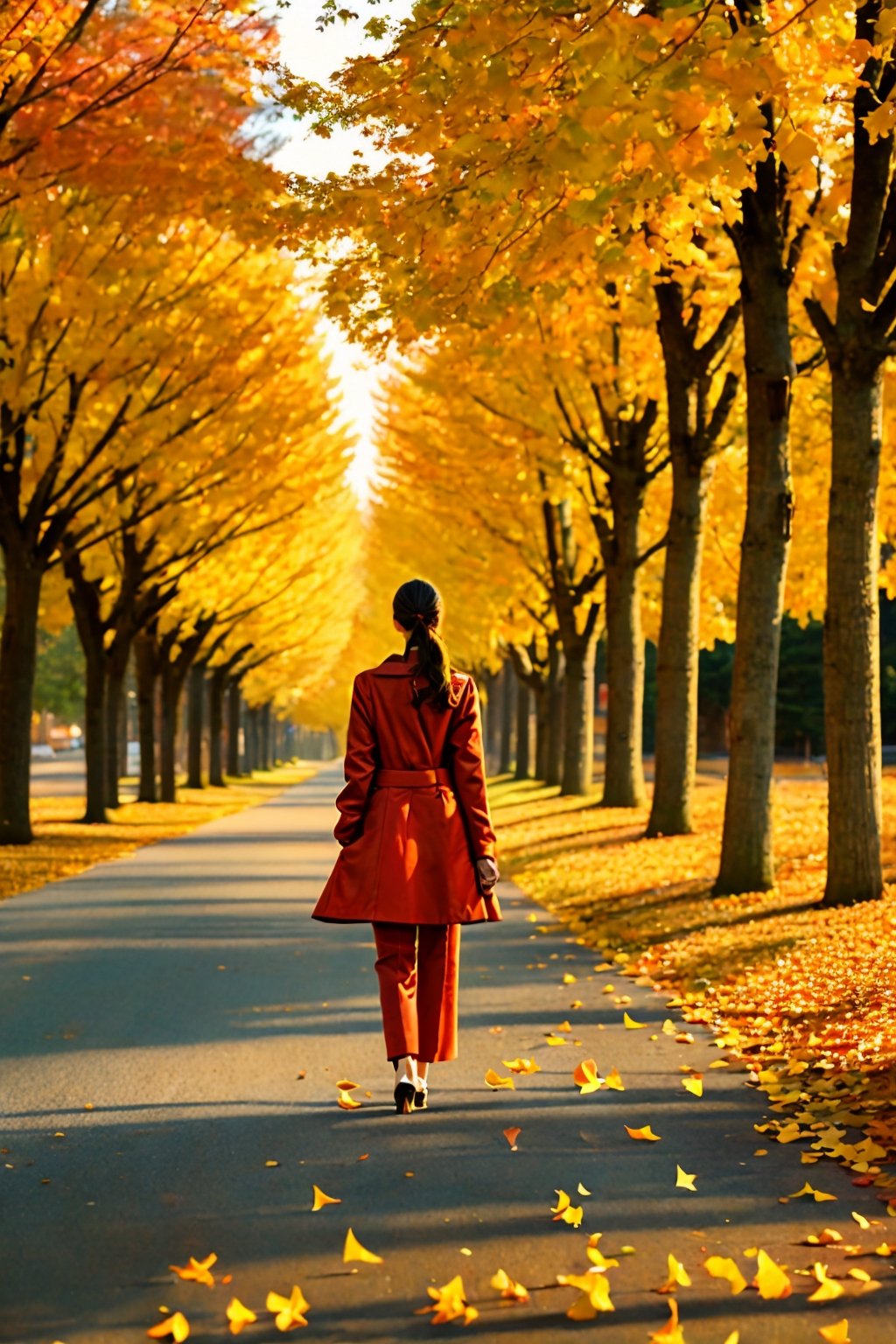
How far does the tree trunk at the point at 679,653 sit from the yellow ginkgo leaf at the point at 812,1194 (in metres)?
12.6

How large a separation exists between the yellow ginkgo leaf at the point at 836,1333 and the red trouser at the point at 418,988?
2.58m

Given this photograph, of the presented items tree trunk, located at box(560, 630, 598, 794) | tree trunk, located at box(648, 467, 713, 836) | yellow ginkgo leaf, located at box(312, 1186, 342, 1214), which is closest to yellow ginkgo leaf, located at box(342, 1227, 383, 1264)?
yellow ginkgo leaf, located at box(312, 1186, 342, 1214)

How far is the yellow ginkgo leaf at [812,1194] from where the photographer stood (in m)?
4.98

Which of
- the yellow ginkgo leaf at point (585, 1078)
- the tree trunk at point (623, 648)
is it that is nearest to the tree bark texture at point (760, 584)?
the yellow ginkgo leaf at point (585, 1078)

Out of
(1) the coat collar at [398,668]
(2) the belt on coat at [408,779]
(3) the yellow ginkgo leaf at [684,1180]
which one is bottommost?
(3) the yellow ginkgo leaf at [684,1180]

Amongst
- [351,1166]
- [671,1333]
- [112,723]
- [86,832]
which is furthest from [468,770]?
[112,723]

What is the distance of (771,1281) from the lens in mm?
4148

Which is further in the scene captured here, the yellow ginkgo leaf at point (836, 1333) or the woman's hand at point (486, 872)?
the woman's hand at point (486, 872)

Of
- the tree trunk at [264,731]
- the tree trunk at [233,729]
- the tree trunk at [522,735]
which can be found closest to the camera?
the tree trunk at [522,735]

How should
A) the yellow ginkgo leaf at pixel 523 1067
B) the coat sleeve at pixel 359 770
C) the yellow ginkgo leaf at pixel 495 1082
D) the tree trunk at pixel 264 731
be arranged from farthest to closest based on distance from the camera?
the tree trunk at pixel 264 731 → the yellow ginkgo leaf at pixel 523 1067 → the yellow ginkgo leaf at pixel 495 1082 → the coat sleeve at pixel 359 770

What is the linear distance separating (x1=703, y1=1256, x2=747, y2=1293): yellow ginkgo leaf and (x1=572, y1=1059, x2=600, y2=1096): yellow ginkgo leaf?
2.29 m

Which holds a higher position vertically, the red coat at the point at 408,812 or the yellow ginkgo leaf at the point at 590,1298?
the red coat at the point at 408,812

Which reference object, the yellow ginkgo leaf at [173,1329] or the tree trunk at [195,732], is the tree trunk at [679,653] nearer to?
the yellow ginkgo leaf at [173,1329]

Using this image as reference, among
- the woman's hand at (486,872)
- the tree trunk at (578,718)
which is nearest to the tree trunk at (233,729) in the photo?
the tree trunk at (578,718)
